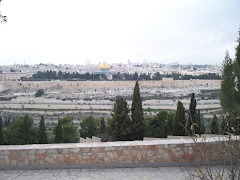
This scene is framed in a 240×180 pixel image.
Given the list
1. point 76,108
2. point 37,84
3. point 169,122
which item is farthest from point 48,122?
point 37,84

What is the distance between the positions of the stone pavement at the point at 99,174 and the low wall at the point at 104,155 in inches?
2.9

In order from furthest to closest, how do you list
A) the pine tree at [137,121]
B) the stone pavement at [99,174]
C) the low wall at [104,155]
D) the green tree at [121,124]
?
the pine tree at [137,121] < the green tree at [121,124] < the low wall at [104,155] < the stone pavement at [99,174]

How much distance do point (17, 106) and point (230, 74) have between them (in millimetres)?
24938

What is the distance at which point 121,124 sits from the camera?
22.8ft

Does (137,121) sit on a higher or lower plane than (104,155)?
lower

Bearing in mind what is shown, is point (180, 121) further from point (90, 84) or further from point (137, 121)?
point (90, 84)

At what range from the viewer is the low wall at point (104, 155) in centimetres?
294

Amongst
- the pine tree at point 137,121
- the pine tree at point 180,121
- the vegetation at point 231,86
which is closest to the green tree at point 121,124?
the pine tree at point 137,121

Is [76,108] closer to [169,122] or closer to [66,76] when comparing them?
[169,122]

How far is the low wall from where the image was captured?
116 inches

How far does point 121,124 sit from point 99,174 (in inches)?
163

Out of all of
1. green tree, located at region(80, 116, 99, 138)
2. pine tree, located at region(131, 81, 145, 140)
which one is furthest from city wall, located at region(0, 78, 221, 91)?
pine tree, located at region(131, 81, 145, 140)

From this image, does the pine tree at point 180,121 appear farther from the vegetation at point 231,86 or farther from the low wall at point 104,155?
the low wall at point 104,155

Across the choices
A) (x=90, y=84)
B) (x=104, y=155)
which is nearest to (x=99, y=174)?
(x=104, y=155)
